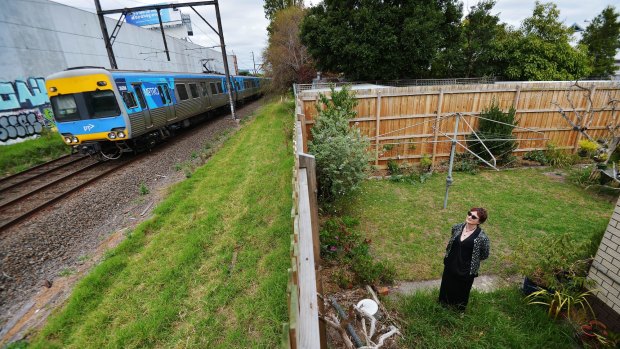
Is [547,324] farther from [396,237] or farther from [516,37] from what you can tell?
[516,37]

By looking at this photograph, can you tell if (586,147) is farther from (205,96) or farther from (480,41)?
(205,96)

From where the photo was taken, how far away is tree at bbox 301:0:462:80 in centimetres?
1535

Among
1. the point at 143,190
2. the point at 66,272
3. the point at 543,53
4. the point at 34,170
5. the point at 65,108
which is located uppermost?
the point at 543,53

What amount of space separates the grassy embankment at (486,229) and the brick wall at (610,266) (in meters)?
0.45

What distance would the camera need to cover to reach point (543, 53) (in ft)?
59.5

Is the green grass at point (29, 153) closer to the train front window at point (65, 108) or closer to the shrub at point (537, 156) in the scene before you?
the train front window at point (65, 108)

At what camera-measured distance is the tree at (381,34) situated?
15352 mm

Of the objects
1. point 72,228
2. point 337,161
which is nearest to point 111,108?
point 72,228

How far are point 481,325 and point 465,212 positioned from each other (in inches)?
129

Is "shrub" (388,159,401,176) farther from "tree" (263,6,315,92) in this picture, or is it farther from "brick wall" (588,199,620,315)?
"tree" (263,6,315,92)

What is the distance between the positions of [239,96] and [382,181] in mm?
17612

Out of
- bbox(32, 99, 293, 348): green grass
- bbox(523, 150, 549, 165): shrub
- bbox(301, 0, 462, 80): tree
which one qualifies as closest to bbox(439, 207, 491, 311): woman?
bbox(32, 99, 293, 348): green grass

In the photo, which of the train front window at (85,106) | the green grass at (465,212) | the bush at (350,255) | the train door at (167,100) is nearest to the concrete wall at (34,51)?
the train front window at (85,106)

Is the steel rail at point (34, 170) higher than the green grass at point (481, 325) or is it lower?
higher
